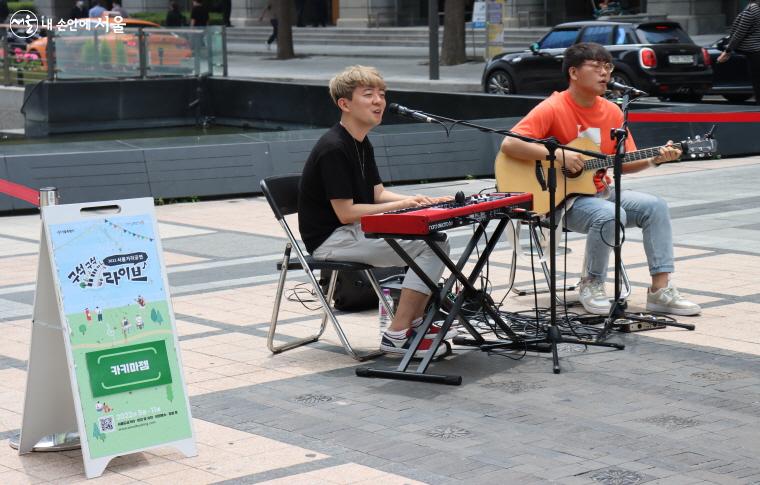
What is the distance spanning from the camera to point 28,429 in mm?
5555

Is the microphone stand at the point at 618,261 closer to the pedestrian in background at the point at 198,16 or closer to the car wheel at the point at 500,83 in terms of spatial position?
the car wheel at the point at 500,83

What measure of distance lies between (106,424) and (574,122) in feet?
12.8

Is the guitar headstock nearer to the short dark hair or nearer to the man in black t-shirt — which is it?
the short dark hair

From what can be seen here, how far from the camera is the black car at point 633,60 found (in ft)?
72.4

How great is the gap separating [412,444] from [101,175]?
842 cm

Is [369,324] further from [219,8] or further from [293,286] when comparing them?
[219,8]

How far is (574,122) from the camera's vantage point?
26.7 ft

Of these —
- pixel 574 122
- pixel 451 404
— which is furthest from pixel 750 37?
pixel 451 404

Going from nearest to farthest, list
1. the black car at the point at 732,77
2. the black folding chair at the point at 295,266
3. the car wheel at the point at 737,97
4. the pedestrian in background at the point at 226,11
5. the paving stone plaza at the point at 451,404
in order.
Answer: the paving stone plaza at the point at 451,404 → the black folding chair at the point at 295,266 → the black car at the point at 732,77 → the car wheel at the point at 737,97 → the pedestrian in background at the point at 226,11

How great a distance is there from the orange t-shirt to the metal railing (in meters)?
17.1

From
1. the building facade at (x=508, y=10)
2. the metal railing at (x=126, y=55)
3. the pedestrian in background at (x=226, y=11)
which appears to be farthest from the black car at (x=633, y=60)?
the pedestrian in background at (x=226, y=11)

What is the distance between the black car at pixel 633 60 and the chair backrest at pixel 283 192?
14726 millimetres

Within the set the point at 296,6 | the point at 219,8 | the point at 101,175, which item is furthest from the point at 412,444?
the point at 219,8

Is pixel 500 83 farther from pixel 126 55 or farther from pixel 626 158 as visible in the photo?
pixel 626 158
